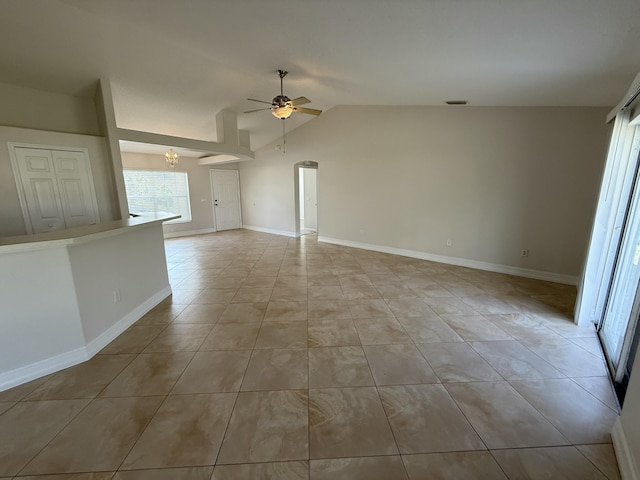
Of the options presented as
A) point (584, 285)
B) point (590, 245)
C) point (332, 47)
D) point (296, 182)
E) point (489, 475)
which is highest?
point (332, 47)

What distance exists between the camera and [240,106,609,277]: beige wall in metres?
3.82

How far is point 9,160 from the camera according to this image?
3.21 meters

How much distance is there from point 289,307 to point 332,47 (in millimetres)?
2977

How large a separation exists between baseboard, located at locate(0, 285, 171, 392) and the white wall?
2.06 metres

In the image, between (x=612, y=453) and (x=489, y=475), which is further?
(x=612, y=453)

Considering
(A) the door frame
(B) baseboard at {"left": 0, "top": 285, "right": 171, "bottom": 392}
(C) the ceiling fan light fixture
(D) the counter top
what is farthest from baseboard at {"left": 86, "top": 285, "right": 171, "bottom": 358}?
(C) the ceiling fan light fixture

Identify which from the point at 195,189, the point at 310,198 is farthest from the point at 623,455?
the point at 195,189

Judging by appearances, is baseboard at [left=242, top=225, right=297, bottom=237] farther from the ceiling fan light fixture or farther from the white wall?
the white wall

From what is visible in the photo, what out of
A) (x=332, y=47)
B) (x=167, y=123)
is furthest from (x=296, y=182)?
(x=332, y=47)

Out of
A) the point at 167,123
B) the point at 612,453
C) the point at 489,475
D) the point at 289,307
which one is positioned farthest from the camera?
the point at 167,123

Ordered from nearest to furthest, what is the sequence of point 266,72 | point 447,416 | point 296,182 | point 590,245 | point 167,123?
1. point 447,416
2. point 590,245
3. point 266,72
4. point 167,123
5. point 296,182

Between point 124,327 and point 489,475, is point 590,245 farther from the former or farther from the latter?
point 124,327

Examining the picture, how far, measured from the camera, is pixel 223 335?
2.70 m

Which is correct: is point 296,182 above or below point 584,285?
above
